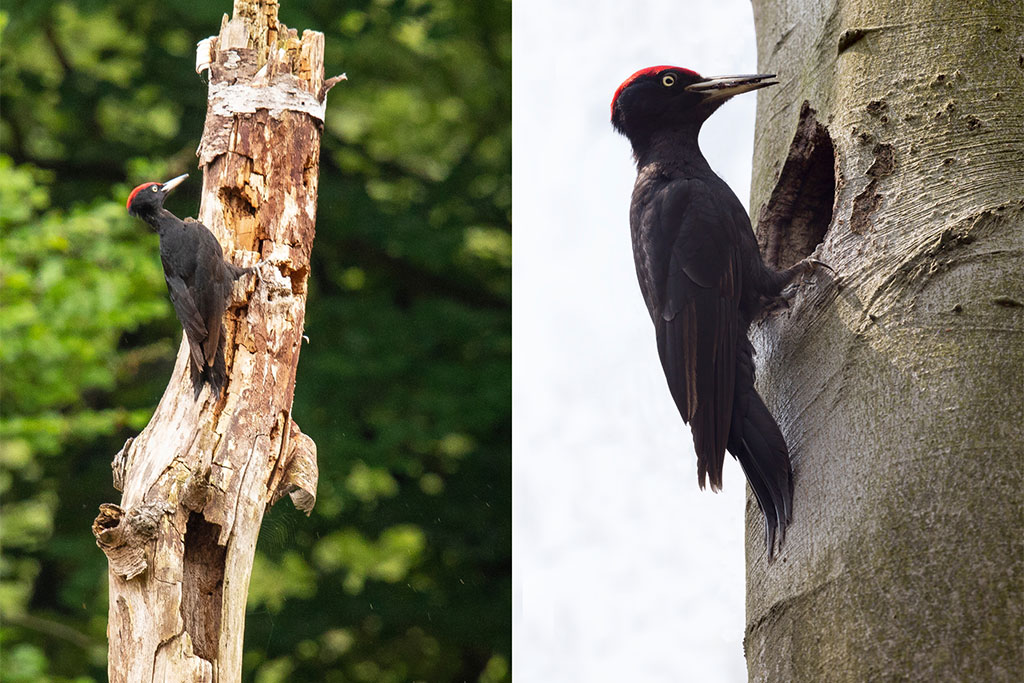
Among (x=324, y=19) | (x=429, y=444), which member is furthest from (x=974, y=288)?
(x=324, y=19)

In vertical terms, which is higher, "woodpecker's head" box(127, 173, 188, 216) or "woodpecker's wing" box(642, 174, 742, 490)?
"woodpecker's head" box(127, 173, 188, 216)

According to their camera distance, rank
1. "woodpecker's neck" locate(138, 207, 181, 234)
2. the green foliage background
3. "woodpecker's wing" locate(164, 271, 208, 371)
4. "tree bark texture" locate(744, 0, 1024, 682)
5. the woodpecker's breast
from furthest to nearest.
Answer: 1. the green foliage background
2. "woodpecker's neck" locate(138, 207, 181, 234)
3. "woodpecker's wing" locate(164, 271, 208, 371)
4. the woodpecker's breast
5. "tree bark texture" locate(744, 0, 1024, 682)

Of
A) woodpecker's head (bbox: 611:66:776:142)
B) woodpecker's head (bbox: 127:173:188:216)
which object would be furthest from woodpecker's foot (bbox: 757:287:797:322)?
woodpecker's head (bbox: 127:173:188:216)

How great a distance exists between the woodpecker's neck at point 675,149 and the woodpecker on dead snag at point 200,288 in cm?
72

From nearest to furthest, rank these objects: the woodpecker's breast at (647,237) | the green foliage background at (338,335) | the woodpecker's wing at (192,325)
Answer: the woodpecker's breast at (647,237)
the woodpecker's wing at (192,325)
the green foliage background at (338,335)

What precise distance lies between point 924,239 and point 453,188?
310cm

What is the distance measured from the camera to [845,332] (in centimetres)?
135

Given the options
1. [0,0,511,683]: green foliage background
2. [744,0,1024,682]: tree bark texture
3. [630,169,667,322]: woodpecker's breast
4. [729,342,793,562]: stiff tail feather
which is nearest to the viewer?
[744,0,1024,682]: tree bark texture

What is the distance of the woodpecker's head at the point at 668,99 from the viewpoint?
1.79 metres

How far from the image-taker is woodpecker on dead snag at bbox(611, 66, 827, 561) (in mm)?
1421

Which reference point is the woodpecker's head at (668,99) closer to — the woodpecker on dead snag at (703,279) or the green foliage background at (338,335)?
the woodpecker on dead snag at (703,279)

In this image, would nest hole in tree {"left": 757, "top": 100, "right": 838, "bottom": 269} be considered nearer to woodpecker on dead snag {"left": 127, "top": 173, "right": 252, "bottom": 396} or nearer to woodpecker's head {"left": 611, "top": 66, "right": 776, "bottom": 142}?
woodpecker's head {"left": 611, "top": 66, "right": 776, "bottom": 142}

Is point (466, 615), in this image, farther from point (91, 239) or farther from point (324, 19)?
point (324, 19)

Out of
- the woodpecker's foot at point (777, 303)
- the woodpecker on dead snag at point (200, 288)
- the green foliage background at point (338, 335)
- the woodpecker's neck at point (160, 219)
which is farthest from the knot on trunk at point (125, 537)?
the green foliage background at point (338, 335)
